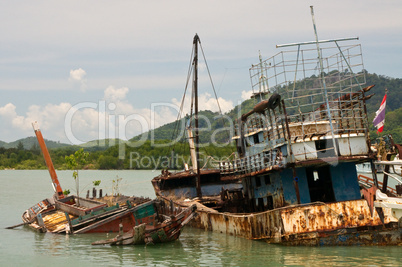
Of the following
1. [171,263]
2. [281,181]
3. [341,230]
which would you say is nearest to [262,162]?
[281,181]

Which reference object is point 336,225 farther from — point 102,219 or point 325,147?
point 102,219

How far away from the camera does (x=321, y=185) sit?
69.6 ft

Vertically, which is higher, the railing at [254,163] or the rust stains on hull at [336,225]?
the railing at [254,163]

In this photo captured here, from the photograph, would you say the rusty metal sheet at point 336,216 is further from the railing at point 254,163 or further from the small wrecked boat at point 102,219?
the small wrecked boat at point 102,219

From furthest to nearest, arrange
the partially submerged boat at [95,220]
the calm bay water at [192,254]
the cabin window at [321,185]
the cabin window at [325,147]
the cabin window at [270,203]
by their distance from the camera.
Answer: the partially submerged boat at [95,220] < the cabin window at [270,203] < the cabin window at [321,185] < the cabin window at [325,147] < the calm bay water at [192,254]

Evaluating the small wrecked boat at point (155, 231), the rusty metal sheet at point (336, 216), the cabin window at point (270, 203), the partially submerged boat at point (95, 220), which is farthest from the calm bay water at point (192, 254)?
the cabin window at point (270, 203)

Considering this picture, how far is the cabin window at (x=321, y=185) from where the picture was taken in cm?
2075

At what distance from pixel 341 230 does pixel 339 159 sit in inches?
115

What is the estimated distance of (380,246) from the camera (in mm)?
18047

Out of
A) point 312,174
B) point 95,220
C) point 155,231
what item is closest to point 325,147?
point 312,174

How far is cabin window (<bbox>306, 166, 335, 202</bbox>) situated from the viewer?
2075cm

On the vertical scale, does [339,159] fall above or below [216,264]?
above

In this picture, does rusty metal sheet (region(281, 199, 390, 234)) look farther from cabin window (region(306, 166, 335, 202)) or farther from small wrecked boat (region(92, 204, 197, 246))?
small wrecked boat (region(92, 204, 197, 246))

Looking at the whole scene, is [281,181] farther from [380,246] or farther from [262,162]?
[380,246]
